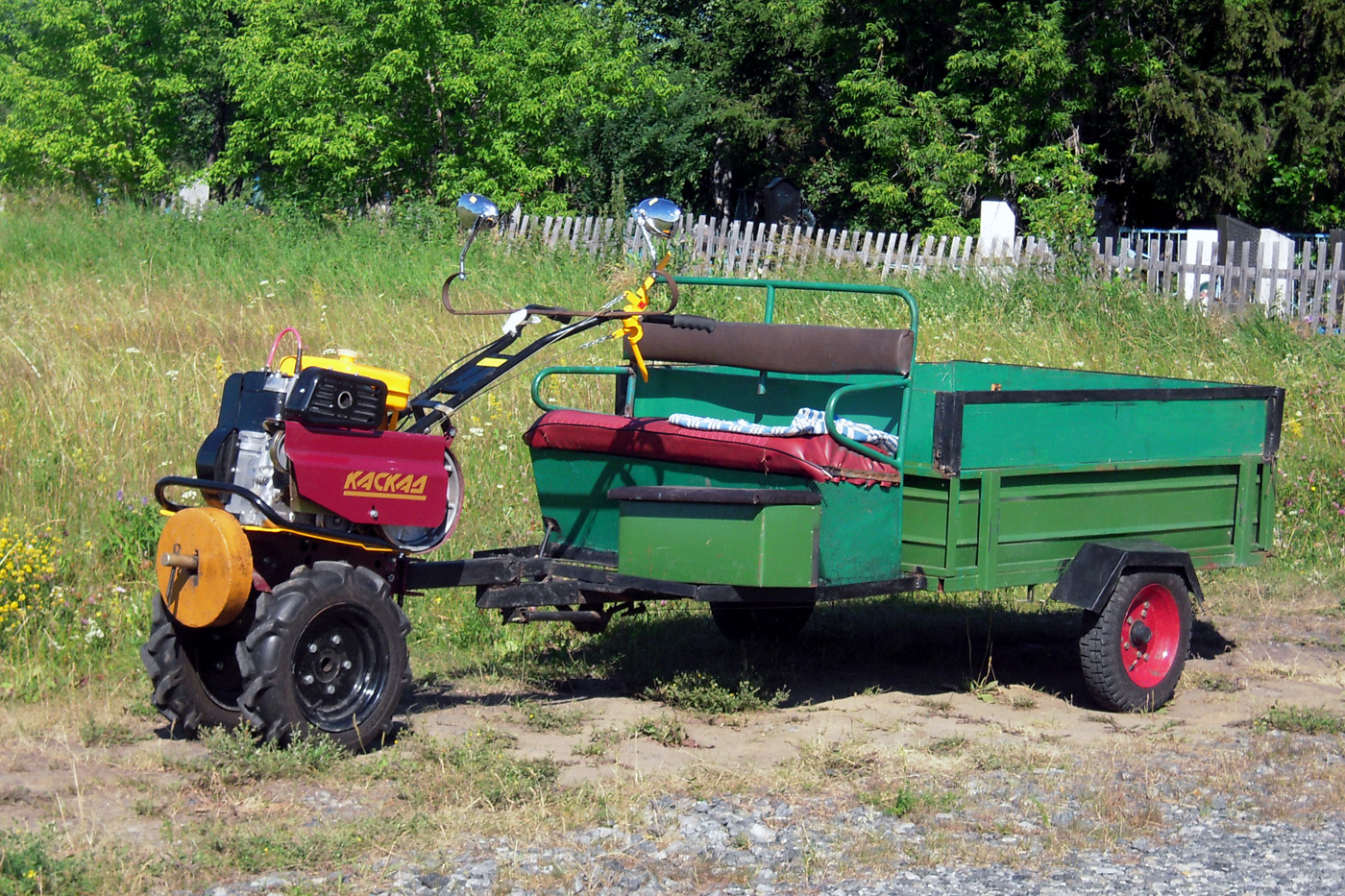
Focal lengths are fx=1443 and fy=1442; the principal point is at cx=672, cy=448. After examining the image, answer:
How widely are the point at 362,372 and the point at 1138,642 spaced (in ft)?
10.9

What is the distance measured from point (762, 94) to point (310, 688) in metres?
27.6

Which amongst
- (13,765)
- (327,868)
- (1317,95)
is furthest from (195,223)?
(1317,95)

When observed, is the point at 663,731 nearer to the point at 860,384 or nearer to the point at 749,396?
the point at 860,384

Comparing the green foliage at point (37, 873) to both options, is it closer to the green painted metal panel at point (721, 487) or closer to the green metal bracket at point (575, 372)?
the green painted metal panel at point (721, 487)

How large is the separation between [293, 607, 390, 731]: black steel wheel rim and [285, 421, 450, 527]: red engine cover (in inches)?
14.3

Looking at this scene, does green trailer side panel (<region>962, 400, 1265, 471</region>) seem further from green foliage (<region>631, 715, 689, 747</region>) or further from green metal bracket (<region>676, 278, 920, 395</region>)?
green foliage (<region>631, 715, 689, 747</region>)

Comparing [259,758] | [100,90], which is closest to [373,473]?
[259,758]

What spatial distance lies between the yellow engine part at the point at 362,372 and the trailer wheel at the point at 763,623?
7.18 ft

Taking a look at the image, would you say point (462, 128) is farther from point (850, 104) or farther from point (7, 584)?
point (7, 584)

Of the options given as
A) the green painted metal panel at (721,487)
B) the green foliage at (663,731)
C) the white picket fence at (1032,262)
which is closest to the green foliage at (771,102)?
the white picket fence at (1032,262)

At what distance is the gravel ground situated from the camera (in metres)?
3.79

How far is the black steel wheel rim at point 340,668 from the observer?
480 cm

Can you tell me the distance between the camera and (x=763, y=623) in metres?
6.80

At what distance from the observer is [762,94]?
30953 mm
